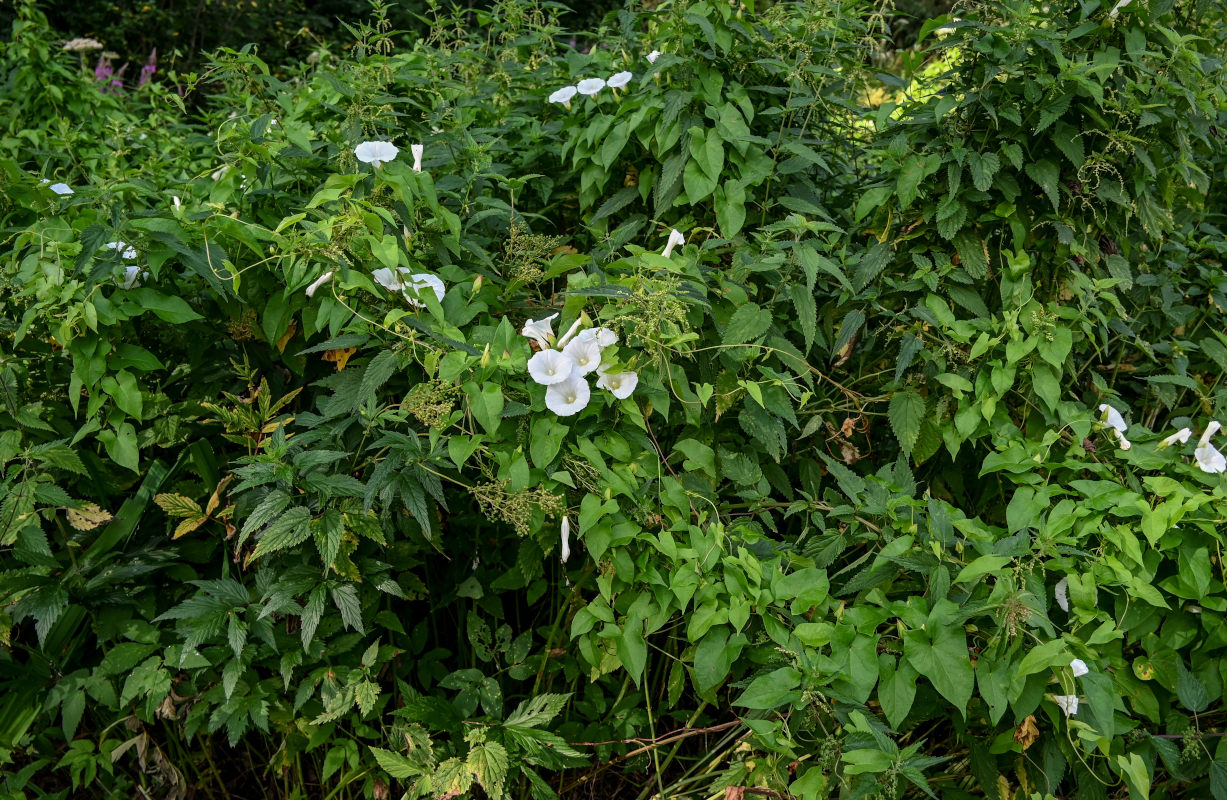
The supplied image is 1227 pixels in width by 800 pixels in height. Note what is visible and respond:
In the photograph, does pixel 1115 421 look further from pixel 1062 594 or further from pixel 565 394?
pixel 565 394

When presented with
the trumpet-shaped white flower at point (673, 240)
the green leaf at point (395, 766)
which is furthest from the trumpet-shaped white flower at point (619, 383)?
the green leaf at point (395, 766)

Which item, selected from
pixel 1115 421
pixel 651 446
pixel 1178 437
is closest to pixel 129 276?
pixel 651 446

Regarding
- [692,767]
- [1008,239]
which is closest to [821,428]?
[1008,239]

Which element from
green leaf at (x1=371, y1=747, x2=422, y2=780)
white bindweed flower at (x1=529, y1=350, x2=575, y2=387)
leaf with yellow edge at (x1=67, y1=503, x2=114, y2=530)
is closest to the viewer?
white bindweed flower at (x1=529, y1=350, x2=575, y2=387)

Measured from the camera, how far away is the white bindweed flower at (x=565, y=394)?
162cm

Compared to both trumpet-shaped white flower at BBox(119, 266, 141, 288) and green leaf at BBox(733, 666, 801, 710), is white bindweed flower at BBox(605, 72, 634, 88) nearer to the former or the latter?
trumpet-shaped white flower at BBox(119, 266, 141, 288)

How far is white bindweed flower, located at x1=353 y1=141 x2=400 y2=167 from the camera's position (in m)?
1.87

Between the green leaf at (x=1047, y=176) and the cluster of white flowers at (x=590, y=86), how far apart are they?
942 millimetres

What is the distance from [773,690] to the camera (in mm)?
1511

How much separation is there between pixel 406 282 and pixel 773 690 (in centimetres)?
98

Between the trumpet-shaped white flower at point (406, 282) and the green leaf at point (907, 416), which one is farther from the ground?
the trumpet-shaped white flower at point (406, 282)

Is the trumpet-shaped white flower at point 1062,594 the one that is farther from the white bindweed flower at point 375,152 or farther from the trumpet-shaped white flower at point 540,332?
the white bindweed flower at point 375,152

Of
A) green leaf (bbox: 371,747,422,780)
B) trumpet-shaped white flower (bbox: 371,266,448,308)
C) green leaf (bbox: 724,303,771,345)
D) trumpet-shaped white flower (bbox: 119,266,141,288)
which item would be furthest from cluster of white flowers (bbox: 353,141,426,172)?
green leaf (bbox: 371,747,422,780)

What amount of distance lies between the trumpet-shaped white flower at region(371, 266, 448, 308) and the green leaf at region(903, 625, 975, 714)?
1063 millimetres
